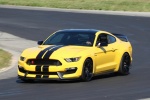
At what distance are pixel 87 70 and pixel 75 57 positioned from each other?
1.87ft

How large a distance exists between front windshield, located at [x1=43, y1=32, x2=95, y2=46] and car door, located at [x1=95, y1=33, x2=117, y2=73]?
Answer: 0.28 meters

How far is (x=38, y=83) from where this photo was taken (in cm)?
1568

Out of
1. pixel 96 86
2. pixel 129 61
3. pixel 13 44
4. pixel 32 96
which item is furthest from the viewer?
pixel 13 44

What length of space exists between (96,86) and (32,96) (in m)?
2.31

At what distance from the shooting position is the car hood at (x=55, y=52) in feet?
50.6

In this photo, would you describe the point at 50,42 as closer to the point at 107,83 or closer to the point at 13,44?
the point at 107,83

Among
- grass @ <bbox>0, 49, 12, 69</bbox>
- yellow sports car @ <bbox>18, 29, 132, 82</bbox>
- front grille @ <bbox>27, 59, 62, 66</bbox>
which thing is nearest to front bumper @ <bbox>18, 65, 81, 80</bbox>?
yellow sports car @ <bbox>18, 29, 132, 82</bbox>

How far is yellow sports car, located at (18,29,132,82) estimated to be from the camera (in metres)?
15.4

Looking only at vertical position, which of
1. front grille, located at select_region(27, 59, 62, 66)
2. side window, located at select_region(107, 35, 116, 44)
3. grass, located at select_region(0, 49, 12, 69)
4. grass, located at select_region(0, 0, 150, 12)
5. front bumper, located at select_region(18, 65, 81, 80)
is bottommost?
grass, located at select_region(0, 49, 12, 69)

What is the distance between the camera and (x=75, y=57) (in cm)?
1547

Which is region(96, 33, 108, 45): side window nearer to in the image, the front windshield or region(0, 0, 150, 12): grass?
the front windshield

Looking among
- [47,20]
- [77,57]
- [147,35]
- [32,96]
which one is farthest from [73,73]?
[47,20]

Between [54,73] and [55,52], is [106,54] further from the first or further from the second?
[54,73]

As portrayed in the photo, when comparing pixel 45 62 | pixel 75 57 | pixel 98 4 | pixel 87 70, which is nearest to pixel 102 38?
pixel 87 70
